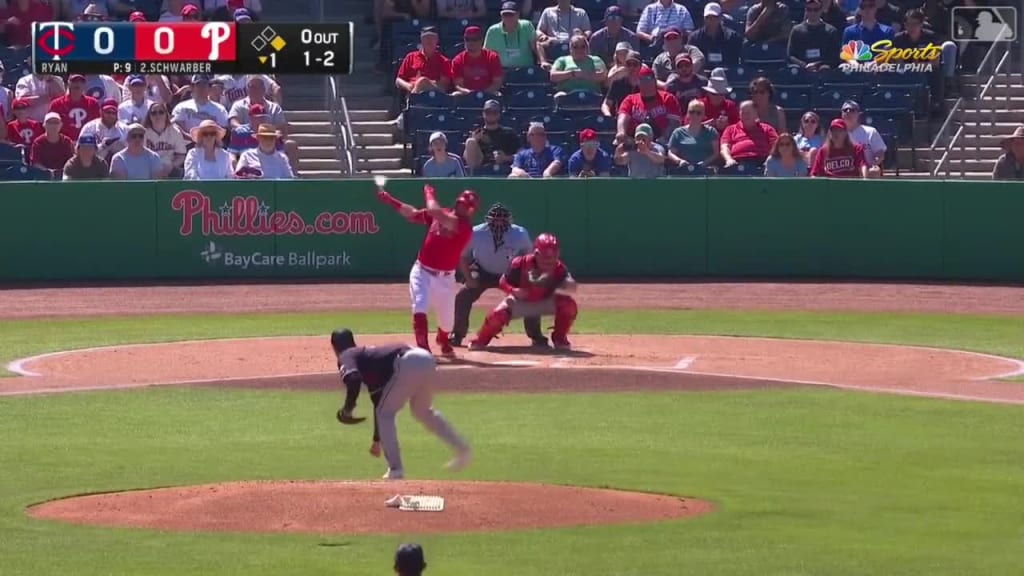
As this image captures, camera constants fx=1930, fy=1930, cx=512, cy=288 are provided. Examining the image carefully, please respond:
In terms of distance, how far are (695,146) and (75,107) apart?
8.24 metres

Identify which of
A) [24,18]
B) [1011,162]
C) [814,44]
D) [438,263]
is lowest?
[438,263]

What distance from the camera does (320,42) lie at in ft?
91.9

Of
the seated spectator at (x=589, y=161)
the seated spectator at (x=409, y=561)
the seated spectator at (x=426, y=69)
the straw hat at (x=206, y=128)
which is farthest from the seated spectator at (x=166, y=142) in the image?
the seated spectator at (x=409, y=561)

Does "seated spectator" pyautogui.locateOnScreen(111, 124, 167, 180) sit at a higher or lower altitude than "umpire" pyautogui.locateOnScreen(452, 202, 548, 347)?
higher

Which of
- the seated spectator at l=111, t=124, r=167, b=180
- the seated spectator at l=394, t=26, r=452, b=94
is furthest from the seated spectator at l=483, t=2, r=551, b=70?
the seated spectator at l=111, t=124, r=167, b=180

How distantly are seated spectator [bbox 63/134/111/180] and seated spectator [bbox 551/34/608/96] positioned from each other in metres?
6.37

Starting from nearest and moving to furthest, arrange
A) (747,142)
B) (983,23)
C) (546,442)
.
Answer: (546,442), (747,142), (983,23)

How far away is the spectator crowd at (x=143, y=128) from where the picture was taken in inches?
985

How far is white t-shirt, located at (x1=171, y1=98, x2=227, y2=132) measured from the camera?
25594mm

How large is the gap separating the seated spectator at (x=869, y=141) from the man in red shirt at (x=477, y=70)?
4846 mm

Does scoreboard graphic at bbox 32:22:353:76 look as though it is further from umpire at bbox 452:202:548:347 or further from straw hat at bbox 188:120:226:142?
umpire at bbox 452:202:548:347

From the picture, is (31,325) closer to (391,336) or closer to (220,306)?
(220,306)

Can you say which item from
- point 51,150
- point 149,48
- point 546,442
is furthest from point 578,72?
point 546,442

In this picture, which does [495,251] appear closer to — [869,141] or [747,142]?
[747,142]
